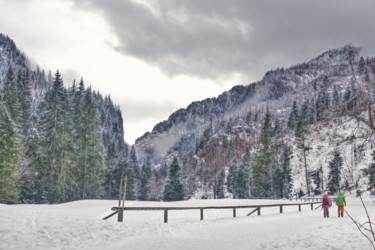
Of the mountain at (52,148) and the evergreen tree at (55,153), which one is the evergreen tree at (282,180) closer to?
the mountain at (52,148)

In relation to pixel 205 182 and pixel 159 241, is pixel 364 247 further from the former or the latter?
pixel 205 182

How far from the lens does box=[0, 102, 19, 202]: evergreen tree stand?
37.6m

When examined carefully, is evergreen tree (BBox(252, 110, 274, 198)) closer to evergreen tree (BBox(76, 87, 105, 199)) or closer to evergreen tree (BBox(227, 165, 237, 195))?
evergreen tree (BBox(227, 165, 237, 195))

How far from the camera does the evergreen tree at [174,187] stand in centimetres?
6706

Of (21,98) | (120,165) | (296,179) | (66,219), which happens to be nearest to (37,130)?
(21,98)

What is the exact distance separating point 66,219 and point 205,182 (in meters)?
149

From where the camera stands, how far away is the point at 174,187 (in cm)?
6756

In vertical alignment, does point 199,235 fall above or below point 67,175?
below

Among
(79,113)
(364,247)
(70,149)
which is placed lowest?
(364,247)

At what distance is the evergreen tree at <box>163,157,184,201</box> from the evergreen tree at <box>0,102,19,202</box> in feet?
104

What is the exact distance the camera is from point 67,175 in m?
46.8

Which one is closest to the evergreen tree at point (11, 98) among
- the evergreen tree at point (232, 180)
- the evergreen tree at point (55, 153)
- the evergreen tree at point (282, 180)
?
the evergreen tree at point (55, 153)

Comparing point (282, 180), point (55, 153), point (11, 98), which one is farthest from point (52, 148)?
point (282, 180)

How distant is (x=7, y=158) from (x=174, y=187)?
3407 cm
